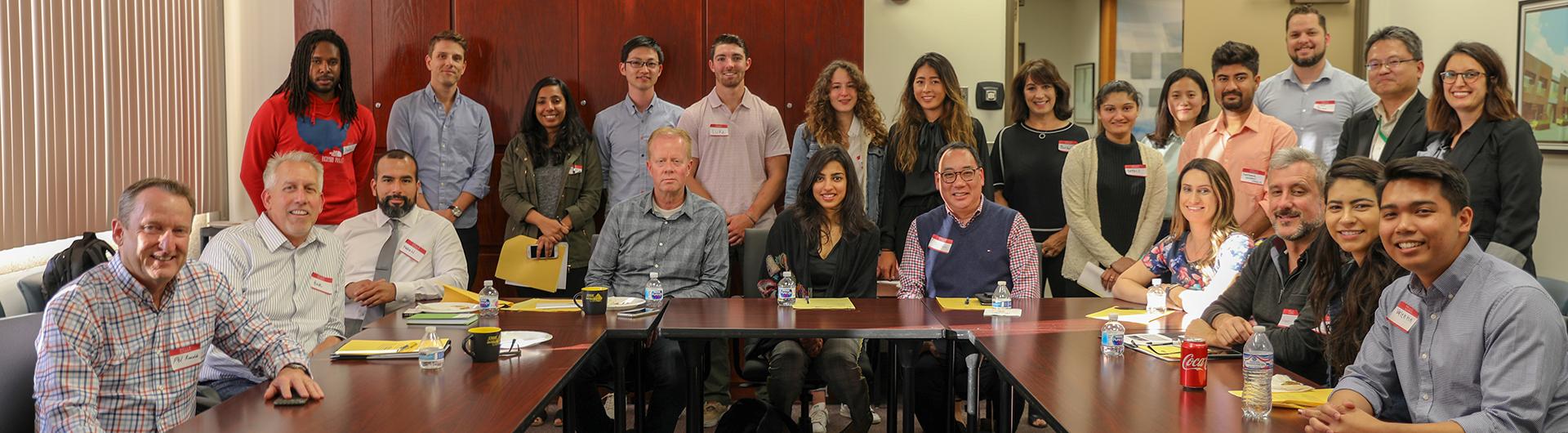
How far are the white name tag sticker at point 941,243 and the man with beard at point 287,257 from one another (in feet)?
7.01

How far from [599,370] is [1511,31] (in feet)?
14.8

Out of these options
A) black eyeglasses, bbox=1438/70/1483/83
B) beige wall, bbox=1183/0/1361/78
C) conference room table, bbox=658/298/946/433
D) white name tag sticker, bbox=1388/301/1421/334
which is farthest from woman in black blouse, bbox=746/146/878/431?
beige wall, bbox=1183/0/1361/78

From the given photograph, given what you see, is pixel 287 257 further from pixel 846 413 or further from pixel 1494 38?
pixel 1494 38

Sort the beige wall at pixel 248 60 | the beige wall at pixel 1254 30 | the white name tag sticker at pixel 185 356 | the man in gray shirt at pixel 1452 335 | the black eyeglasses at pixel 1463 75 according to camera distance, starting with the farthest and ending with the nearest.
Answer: the beige wall at pixel 1254 30
the beige wall at pixel 248 60
the black eyeglasses at pixel 1463 75
the white name tag sticker at pixel 185 356
the man in gray shirt at pixel 1452 335

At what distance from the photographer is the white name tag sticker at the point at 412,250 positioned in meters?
4.32

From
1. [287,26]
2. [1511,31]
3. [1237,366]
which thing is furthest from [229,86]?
[1511,31]

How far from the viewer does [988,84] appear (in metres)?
6.37

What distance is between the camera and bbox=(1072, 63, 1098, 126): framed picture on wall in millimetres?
10109

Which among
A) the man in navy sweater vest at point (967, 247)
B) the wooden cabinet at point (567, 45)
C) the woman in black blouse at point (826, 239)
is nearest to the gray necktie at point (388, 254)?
the wooden cabinet at point (567, 45)

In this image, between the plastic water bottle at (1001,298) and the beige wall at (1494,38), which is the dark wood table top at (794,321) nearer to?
the plastic water bottle at (1001,298)

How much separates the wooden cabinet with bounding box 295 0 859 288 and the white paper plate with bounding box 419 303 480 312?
2056 millimetres

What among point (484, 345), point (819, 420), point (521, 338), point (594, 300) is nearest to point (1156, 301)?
point (819, 420)

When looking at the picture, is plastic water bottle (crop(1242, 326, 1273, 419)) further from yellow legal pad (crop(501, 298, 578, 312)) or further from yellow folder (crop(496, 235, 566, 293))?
yellow folder (crop(496, 235, 566, 293))

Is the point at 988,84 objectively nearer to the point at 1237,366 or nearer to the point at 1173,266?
the point at 1173,266
